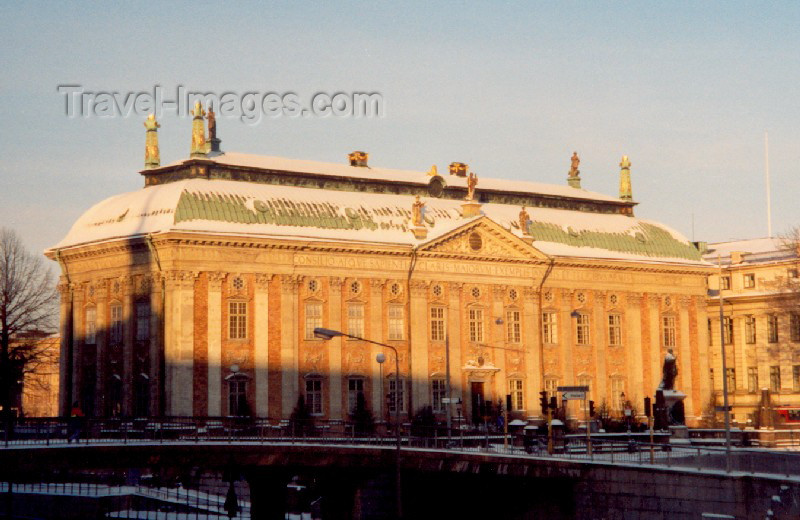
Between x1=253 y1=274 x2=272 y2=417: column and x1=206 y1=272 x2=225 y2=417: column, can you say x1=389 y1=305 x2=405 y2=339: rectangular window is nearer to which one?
x1=253 y1=274 x2=272 y2=417: column

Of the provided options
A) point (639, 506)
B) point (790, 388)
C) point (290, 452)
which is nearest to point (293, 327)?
point (290, 452)

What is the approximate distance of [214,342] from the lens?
77.3m

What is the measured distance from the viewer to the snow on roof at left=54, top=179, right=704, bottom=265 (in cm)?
7862

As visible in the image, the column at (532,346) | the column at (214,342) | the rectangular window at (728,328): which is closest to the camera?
the column at (214,342)

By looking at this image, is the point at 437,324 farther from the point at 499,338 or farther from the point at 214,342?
the point at 214,342

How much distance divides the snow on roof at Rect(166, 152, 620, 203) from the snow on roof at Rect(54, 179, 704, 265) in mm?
1164

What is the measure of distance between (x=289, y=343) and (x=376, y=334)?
5.55 metres

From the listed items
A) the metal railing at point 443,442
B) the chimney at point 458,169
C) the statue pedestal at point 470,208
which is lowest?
the metal railing at point 443,442

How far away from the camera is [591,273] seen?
92312 millimetres

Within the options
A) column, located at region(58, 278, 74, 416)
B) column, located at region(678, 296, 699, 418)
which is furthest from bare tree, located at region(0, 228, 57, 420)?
column, located at region(678, 296, 699, 418)

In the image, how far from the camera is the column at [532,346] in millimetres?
88625

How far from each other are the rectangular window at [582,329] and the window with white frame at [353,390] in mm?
15774

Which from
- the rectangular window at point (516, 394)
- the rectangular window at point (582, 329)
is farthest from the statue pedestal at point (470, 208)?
the rectangular window at point (516, 394)

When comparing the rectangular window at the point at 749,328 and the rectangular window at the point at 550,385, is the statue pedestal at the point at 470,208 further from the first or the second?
the rectangular window at the point at 749,328
